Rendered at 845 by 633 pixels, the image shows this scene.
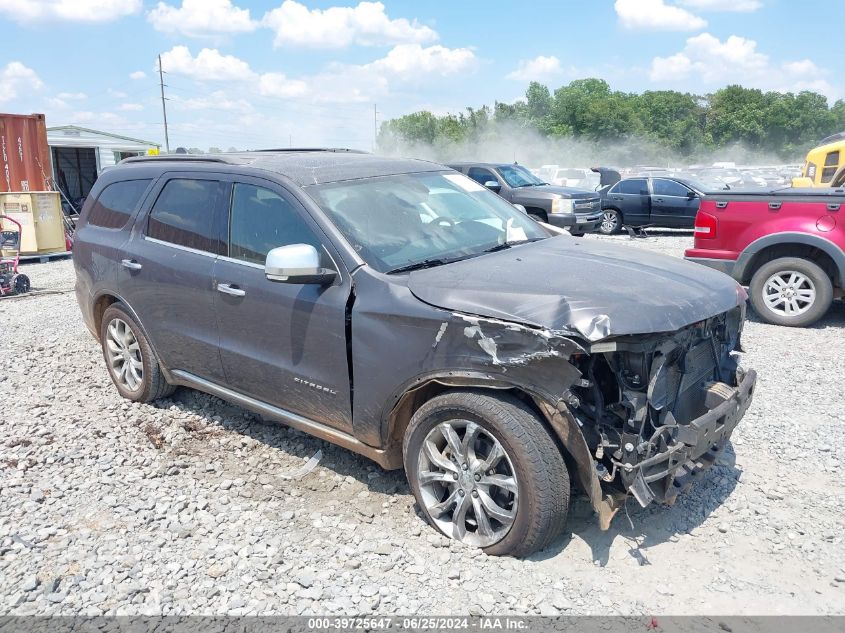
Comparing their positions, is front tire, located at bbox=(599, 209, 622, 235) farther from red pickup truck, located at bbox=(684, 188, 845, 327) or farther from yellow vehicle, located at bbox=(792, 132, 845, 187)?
red pickup truck, located at bbox=(684, 188, 845, 327)

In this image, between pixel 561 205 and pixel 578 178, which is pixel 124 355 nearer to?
pixel 561 205

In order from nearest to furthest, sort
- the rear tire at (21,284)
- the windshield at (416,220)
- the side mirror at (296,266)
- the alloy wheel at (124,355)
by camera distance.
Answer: the side mirror at (296,266)
the windshield at (416,220)
the alloy wheel at (124,355)
the rear tire at (21,284)

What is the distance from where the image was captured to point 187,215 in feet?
14.9

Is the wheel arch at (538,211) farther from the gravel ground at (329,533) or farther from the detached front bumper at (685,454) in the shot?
the detached front bumper at (685,454)

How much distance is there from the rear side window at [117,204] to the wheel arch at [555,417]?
2909 millimetres

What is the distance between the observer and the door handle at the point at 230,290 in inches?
157

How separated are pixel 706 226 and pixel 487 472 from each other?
224 inches

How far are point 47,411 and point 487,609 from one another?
12.9 feet

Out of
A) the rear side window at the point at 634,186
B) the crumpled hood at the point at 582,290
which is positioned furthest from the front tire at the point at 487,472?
the rear side window at the point at 634,186

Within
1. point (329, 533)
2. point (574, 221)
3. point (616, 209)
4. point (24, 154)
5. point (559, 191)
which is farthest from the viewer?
point (616, 209)

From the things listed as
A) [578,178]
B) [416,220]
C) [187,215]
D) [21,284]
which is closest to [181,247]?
[187,215]

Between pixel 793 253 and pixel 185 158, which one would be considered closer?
pixel 185 158

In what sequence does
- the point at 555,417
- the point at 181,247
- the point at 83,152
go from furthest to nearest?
1. the point at 83,152
2. the point at 181,247
3. the point at 555,417

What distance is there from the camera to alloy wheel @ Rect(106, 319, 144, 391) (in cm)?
516
